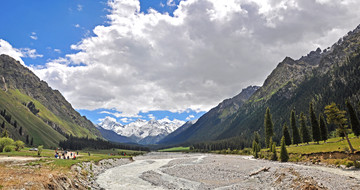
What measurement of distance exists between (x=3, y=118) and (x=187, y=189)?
241 metres

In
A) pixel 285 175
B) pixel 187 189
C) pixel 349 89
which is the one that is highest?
pixel 349 89

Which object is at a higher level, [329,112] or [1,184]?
[329,112]

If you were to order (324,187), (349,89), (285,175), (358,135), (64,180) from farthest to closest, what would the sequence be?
(349,89)
(358,135)
(285,175)
(64,180)
(324,187)

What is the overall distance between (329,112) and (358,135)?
106ft

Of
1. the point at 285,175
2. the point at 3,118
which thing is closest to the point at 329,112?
the point at 285,175

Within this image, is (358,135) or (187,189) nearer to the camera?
(187,189)

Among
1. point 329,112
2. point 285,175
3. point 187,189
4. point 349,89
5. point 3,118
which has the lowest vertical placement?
point 187,189

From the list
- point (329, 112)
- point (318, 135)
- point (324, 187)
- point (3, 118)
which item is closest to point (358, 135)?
point (318, 135)

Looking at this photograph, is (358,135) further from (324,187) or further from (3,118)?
(3,118)

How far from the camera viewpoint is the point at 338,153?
144ft

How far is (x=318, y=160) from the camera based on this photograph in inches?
1866

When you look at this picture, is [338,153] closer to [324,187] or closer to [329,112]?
[329,112]

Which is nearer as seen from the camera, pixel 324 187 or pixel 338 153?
pixel 324 187

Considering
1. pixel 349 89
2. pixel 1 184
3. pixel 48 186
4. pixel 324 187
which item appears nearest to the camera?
pixel 1 184
